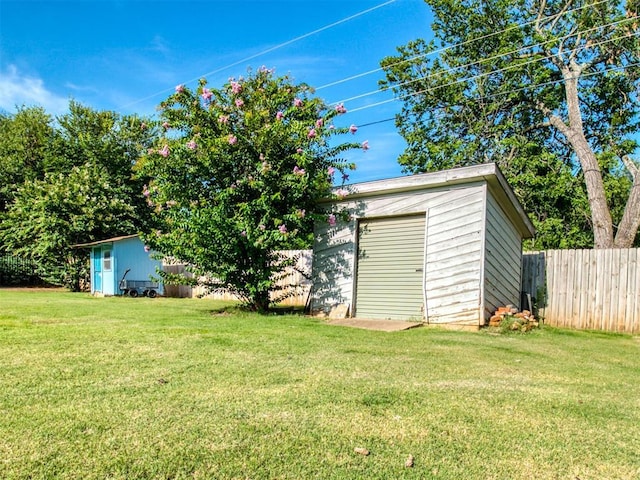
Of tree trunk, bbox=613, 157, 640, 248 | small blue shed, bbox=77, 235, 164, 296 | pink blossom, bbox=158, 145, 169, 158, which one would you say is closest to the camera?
pink blossom, bbox=158, 145, 169, 158

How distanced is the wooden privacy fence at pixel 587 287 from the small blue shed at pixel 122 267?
40.6ft

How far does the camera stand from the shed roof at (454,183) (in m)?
7.38

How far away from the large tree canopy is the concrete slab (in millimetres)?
9175

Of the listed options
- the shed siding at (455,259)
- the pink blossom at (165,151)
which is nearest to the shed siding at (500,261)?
the shed siding at (455,259)

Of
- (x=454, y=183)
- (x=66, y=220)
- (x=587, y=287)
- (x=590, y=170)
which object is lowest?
(x=587, y=287)

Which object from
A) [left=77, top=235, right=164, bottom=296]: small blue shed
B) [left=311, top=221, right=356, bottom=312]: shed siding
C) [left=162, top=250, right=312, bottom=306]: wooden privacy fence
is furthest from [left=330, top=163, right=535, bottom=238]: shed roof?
[left=77, top=235, right=164, bottom=296]: small blue shed

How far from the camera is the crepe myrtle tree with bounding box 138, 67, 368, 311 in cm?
832

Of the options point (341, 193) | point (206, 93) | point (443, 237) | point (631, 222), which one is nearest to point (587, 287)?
point (443, 237)

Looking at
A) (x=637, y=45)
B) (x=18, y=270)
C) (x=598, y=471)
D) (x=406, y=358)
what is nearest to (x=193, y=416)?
(x=598, y=471)

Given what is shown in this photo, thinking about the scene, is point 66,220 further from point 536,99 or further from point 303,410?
point 536,99

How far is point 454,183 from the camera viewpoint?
7.72m

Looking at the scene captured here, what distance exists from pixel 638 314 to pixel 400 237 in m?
4.42

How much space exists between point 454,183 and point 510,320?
8.27 ft

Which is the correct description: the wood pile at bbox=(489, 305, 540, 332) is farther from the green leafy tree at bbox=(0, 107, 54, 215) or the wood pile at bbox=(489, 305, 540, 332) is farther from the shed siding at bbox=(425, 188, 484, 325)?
the green leafy tree at bbox=(0, 107, 54, 215)
